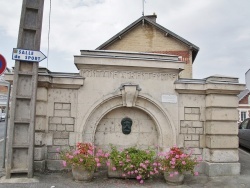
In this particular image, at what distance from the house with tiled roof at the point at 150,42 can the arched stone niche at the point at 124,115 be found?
10230 millimetres

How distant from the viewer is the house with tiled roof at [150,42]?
1698 cm

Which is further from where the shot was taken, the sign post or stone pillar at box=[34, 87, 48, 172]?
stone pillar at box=[34, 87, 48, 172]

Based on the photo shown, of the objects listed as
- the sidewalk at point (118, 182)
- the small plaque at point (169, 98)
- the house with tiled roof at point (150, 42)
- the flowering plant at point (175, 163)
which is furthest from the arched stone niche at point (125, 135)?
the house with tiled roof at point (150, 42)

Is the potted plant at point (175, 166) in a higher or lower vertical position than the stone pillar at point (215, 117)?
lower

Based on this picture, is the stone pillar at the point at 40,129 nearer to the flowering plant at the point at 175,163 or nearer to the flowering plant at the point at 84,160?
the flowering plant at the point at 84,160

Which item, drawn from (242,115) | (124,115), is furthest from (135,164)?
(242,115)

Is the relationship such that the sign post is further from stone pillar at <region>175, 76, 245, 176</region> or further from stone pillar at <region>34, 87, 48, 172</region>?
stone pillar at <region>175, 76, 245, 176</region>

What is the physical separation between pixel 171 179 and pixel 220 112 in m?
2.45

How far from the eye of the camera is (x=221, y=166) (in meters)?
6.88

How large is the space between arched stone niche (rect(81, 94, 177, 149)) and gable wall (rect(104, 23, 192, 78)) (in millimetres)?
10290

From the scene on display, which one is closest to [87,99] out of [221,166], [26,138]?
[26,138]

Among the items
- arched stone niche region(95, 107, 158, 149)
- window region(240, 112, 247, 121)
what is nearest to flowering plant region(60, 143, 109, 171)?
arched stone niche region(95, 107, 158, 149)

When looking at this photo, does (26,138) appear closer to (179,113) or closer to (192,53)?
(179,113)

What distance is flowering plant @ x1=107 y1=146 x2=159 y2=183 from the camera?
19.6 ft
